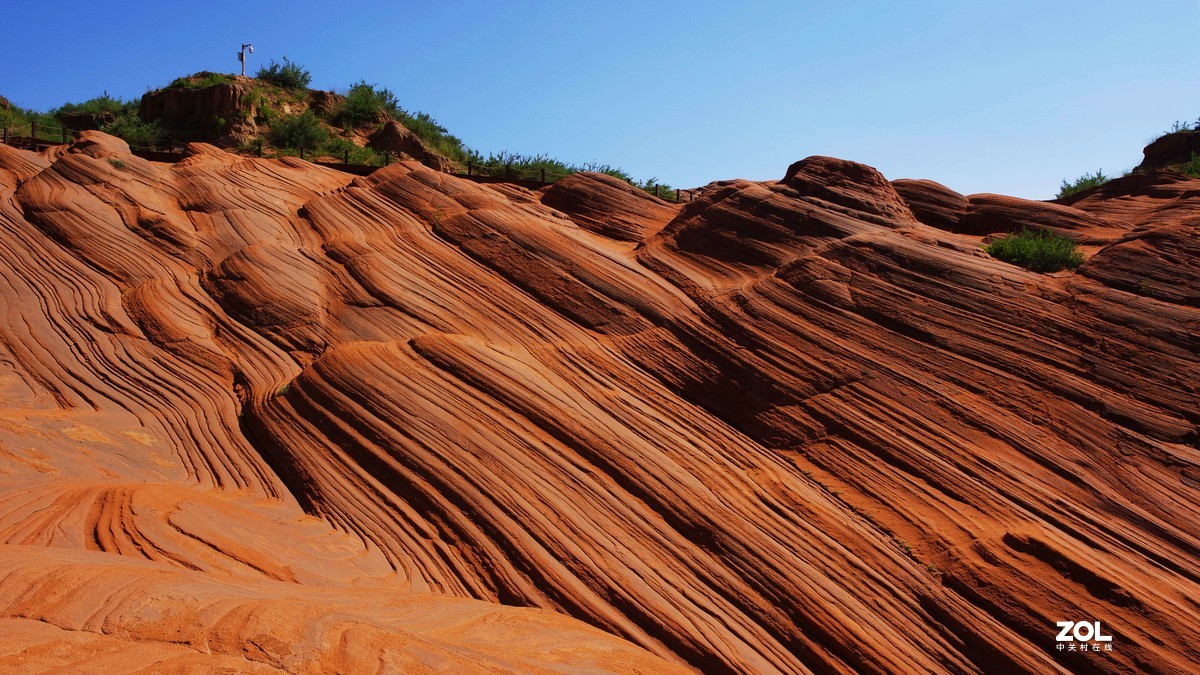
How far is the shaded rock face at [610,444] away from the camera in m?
6.38

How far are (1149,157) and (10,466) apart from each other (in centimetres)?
2443

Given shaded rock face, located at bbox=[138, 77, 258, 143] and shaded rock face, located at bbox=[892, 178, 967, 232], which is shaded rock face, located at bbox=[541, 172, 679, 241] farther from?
shaded rock face, located at bbox=[138, 77, 258, 143]

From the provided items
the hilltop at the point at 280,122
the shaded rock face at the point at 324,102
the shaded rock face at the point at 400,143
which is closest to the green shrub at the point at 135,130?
the hilltop at the point at 280,122

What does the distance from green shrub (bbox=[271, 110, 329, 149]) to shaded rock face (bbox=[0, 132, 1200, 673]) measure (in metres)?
16.2

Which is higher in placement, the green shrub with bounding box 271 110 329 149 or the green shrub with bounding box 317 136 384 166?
the green shrub with bounding box 271 110 329 149

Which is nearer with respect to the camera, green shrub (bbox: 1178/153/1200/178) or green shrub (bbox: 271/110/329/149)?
green shrub (bbox: 1178/153/1200/178)

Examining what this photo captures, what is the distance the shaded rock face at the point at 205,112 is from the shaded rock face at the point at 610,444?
57.7 ft

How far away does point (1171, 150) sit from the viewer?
18047 mm

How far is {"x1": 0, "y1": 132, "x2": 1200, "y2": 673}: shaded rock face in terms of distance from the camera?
251 inches

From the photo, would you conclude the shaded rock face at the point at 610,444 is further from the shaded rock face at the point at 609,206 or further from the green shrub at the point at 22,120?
the green shrub at the point at 22,120

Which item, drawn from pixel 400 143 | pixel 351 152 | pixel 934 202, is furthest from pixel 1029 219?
pixel 351 152

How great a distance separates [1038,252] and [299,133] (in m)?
28.3

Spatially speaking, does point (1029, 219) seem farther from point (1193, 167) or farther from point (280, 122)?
point (280, 122)

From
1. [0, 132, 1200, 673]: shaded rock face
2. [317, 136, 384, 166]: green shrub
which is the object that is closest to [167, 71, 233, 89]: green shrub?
[317, 136, 384, 166]: green shrub
